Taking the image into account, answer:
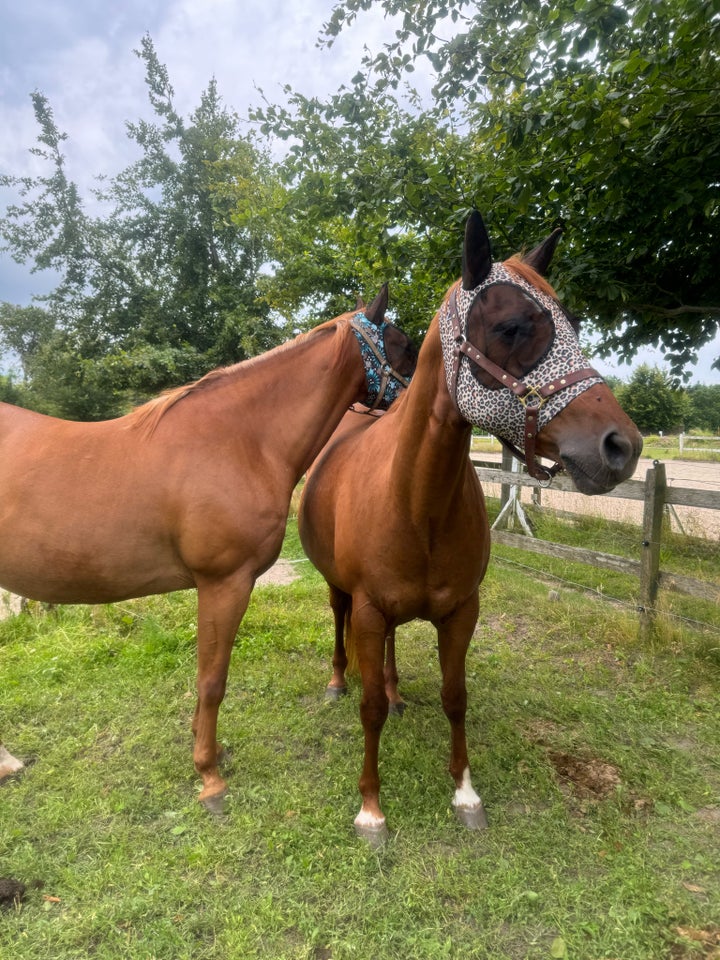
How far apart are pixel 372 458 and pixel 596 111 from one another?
286cm

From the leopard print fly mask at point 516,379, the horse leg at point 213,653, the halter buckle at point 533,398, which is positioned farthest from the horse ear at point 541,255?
the horse leg at point 213,653

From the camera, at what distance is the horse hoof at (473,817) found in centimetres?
247

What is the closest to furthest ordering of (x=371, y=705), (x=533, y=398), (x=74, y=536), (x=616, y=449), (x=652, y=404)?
(x=616, y=449), (x=533, y=398), (x=74, y=536), (x=371, y=705), (x=652, y=404)

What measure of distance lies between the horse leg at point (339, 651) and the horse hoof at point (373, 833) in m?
1.31

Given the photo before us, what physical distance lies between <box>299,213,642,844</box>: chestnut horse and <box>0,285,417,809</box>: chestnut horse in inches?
15.1

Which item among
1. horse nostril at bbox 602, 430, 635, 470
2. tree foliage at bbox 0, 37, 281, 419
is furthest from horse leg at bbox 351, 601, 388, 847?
tree foliage at bbox 0, 37, 281, 419

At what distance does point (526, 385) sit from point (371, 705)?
5.69ft

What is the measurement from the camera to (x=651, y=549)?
449cm

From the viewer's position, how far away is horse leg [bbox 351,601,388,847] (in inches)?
93.7

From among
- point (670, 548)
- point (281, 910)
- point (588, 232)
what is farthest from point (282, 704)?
point (670, 548)

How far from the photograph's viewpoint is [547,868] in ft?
7.24

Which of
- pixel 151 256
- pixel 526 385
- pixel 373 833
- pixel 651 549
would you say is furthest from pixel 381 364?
pixel 151 256

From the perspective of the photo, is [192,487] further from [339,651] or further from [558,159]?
[558,159]

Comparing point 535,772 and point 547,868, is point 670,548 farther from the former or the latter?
point 547,868
